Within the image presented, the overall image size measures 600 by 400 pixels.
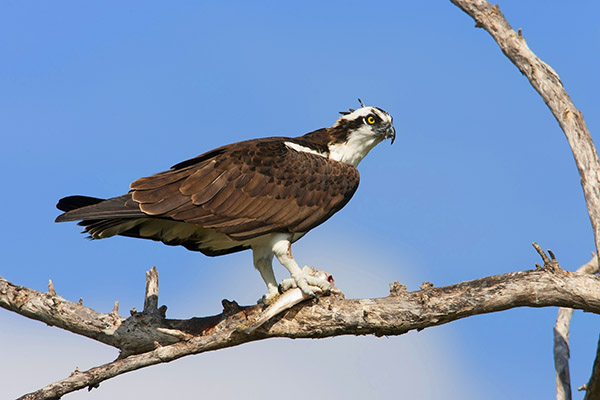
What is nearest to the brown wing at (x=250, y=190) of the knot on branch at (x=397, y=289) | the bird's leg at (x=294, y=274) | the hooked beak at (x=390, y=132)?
the bird's leg at (x=294, y=274)

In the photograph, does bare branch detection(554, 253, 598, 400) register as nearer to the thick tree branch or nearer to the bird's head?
the thick tree branch

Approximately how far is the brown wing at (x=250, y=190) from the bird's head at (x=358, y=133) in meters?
0.38

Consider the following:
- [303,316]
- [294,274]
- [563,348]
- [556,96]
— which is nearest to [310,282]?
[294,274]

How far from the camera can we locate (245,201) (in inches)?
293

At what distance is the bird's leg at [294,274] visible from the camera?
277 inches

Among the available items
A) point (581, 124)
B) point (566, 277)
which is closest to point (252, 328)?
point (566, 277)

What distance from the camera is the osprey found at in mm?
7074

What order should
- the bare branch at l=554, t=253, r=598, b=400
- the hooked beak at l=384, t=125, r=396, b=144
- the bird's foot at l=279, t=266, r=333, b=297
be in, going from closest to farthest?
1. the bird's foot at l=279, t=266, r=333, b=297
2. the hooked beak at l=384, t=125, r=396, b=144
3. the bare branch at l=554, t=253, r=598, b=400

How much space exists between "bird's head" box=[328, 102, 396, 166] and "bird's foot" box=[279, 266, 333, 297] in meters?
1.57

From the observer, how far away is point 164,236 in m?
7.81

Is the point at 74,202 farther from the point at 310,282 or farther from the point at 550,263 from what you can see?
the point at 550,263

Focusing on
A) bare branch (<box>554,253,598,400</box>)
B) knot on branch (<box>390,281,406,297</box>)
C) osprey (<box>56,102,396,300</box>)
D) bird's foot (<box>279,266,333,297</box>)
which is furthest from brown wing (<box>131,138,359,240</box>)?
bare branch (<box>554,253,598,400</box>)

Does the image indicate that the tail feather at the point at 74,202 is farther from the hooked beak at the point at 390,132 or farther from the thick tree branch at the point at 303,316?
the hooked beak at the point at 390,132

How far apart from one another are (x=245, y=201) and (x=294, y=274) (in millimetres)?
875
